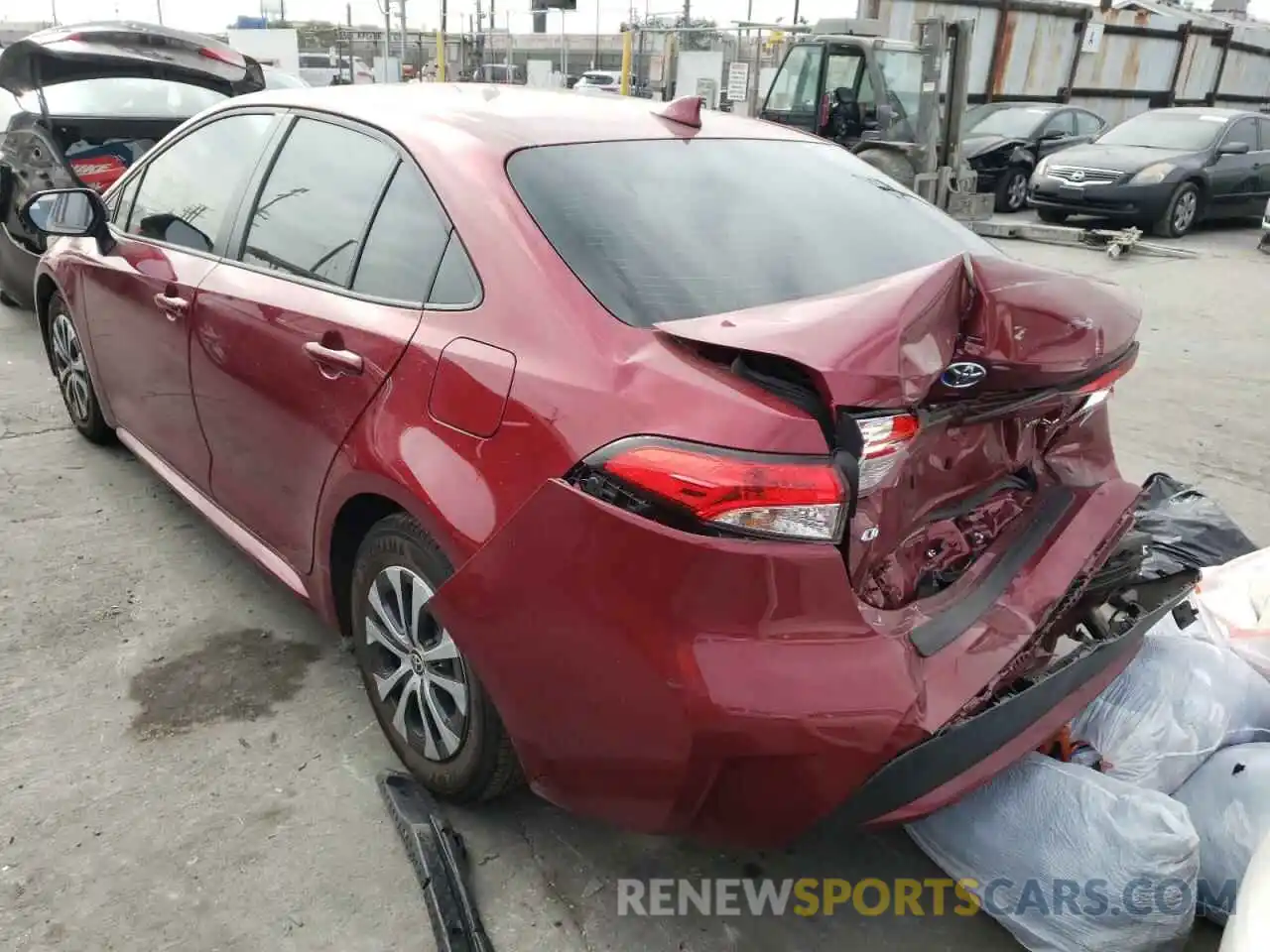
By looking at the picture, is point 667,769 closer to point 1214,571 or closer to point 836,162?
point 836,162

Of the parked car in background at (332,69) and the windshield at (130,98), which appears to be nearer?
the windshield at (130,98)

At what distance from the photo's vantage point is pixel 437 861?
2.20 metres

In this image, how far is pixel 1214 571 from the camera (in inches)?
120

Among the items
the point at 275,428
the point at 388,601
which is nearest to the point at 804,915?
the point at 388,601

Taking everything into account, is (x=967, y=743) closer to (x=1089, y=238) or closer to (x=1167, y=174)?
(x=1089, y=238)

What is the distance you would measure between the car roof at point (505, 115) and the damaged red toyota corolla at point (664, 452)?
18 mm

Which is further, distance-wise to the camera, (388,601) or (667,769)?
(388,601)

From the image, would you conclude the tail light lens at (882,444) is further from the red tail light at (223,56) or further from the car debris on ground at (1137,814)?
the red tail light at (223,56)

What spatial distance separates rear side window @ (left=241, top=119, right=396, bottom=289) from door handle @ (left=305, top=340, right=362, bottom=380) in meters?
0.18

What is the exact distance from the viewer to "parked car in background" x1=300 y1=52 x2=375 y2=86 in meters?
28.1

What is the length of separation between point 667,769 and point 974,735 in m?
0.57

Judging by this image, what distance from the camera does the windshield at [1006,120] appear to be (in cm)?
1438

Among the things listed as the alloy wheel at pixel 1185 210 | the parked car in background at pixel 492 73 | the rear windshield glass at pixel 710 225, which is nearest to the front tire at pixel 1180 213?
the alloy wheel at pixel 1185 210

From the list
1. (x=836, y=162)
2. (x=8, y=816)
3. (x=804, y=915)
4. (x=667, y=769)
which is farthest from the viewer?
(x=836, y=162)
